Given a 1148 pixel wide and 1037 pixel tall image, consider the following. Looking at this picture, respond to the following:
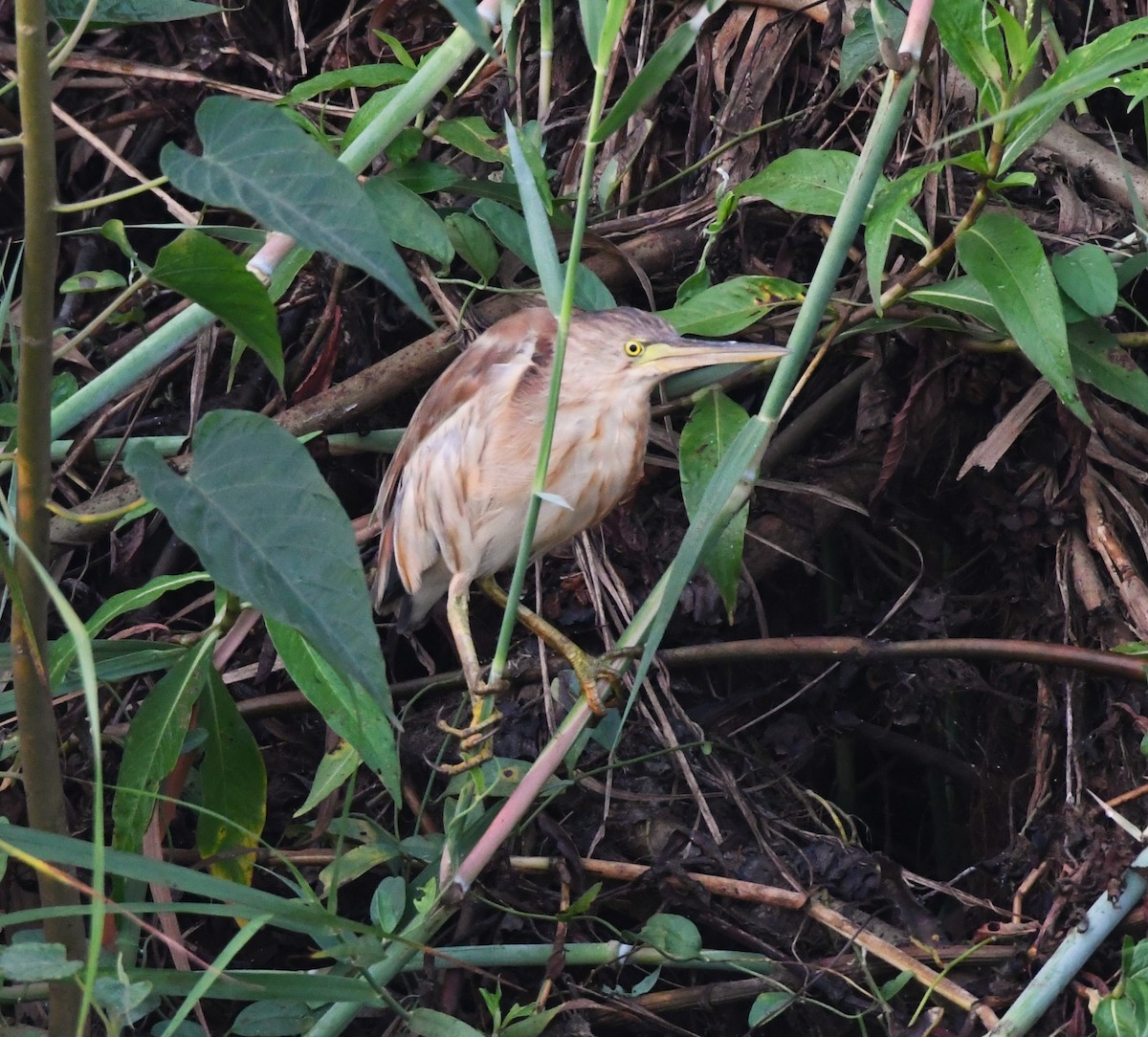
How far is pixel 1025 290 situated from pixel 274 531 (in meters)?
0.96

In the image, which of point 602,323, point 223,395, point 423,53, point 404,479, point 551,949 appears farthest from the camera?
point 423,53

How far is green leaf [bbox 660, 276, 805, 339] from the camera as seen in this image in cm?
168

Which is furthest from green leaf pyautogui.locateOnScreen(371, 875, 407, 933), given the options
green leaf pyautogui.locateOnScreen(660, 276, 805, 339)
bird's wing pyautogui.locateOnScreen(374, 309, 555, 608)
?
green leaf pyautogui.locateOnScreen(660, 276, 805, 339)

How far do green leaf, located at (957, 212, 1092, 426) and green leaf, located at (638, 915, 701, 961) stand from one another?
693mm

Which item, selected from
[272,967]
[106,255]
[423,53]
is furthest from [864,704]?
[106,255]

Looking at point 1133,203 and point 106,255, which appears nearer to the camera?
point 1133,203

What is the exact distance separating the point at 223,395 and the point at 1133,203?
4.38 feet

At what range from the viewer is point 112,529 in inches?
75.1

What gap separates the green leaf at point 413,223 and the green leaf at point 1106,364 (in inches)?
31.8

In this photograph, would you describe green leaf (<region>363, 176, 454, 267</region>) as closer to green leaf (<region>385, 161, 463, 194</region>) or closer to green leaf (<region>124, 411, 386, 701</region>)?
green leaf (<region>385, 161, 463, 194</region>)

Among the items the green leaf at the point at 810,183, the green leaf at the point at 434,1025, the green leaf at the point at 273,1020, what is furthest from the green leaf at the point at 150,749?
the green leaf at the point at 810,183

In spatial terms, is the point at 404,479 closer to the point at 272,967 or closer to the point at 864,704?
the point at 272,967

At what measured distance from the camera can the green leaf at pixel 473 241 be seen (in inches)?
73.5

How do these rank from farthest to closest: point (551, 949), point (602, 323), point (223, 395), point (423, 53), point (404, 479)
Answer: point (423, 53)
point (223, 395)
point (404, 479)
point (602, 323)
point (551, 949)
